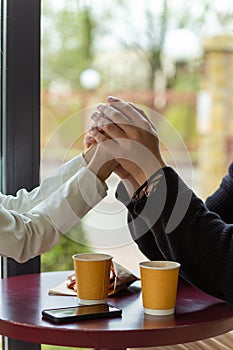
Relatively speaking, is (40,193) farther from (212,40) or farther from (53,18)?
(212,40)

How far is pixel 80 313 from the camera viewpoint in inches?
44.2

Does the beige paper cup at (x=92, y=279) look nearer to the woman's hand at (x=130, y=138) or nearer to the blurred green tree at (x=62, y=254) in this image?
the woman's hand at (x=130, y=138)

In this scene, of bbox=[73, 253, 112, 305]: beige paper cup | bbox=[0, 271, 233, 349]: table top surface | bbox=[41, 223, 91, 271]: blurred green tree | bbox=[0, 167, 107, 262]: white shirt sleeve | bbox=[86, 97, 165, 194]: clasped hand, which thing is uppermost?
bbox=[86, 97, 165, 194]: clasped hand

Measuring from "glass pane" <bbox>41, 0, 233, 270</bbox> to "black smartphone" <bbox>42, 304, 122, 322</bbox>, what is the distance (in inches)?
71.9

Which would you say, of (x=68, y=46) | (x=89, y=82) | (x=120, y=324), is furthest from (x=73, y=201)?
(x=89, y=82)

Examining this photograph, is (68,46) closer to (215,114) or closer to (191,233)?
(215,114)

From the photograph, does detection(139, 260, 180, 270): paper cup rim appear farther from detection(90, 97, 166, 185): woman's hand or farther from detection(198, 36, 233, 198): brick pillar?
detection(198, 36, 233, 198): brick pillar

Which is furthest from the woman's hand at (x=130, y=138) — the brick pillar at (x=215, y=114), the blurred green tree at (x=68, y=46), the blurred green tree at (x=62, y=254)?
the brick pillar at (x=215, y=114)

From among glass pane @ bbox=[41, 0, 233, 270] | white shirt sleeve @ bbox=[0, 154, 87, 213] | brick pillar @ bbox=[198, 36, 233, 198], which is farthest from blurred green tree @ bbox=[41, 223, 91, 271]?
brick pillar @ bbox=[198, 36, 233, 198]

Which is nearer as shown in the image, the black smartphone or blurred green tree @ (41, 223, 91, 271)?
the black smartphone

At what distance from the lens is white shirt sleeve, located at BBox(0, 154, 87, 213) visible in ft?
4.49

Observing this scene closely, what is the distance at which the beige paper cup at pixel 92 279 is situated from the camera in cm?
118

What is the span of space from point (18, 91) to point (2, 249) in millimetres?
541

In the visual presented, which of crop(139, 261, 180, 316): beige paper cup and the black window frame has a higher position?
the black window frame
